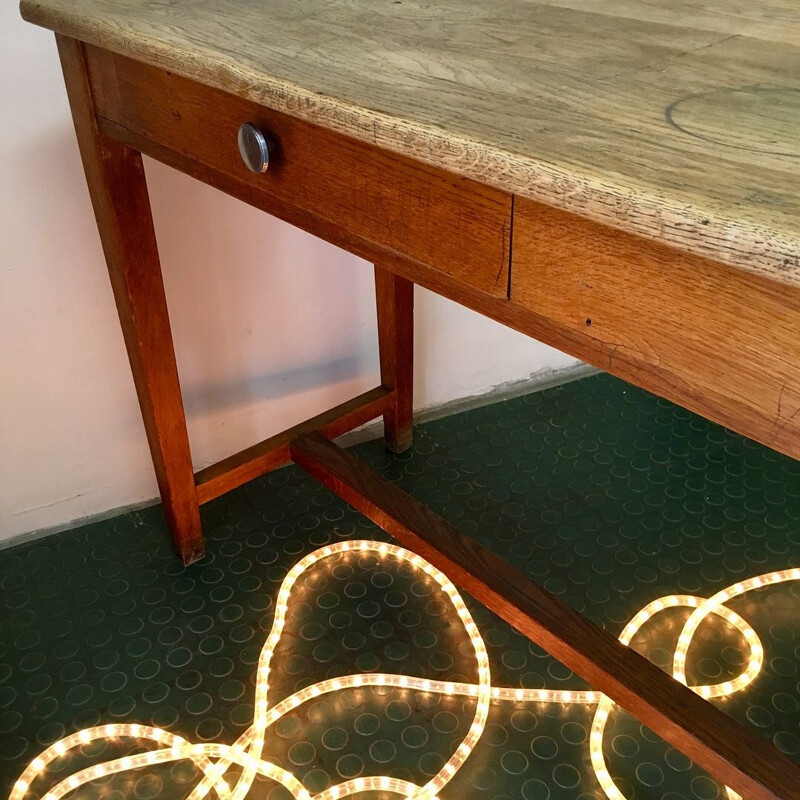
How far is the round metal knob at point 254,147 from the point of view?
2.16 ft

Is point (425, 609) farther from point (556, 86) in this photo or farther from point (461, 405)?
point (556, 86)

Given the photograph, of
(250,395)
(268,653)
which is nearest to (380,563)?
(268,653)

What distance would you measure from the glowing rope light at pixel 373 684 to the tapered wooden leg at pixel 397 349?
33 cm

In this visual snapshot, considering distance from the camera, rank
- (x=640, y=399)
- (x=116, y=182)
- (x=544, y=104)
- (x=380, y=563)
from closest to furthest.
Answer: (x=544, y=104) → (x=116, y=182) → (x=380, y=563) → (x=640, y=399)

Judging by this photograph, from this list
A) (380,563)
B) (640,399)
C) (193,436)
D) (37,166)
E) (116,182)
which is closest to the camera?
(116,182)

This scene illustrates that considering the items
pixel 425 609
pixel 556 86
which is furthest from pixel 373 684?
pixel 556 86

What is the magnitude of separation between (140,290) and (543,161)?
2.32 ft

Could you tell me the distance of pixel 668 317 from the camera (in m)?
Result: 0.47

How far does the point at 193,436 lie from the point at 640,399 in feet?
2.67

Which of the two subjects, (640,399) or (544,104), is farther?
(640,399)

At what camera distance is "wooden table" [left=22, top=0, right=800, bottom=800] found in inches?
17.1

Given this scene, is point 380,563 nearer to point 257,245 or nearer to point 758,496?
point 257,245

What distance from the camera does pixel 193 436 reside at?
1.36 m

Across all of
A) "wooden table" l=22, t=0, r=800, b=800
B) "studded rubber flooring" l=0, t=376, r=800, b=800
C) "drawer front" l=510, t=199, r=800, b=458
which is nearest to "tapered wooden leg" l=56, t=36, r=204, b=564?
"wooden table" l=22, t=0, r=800, b=800
